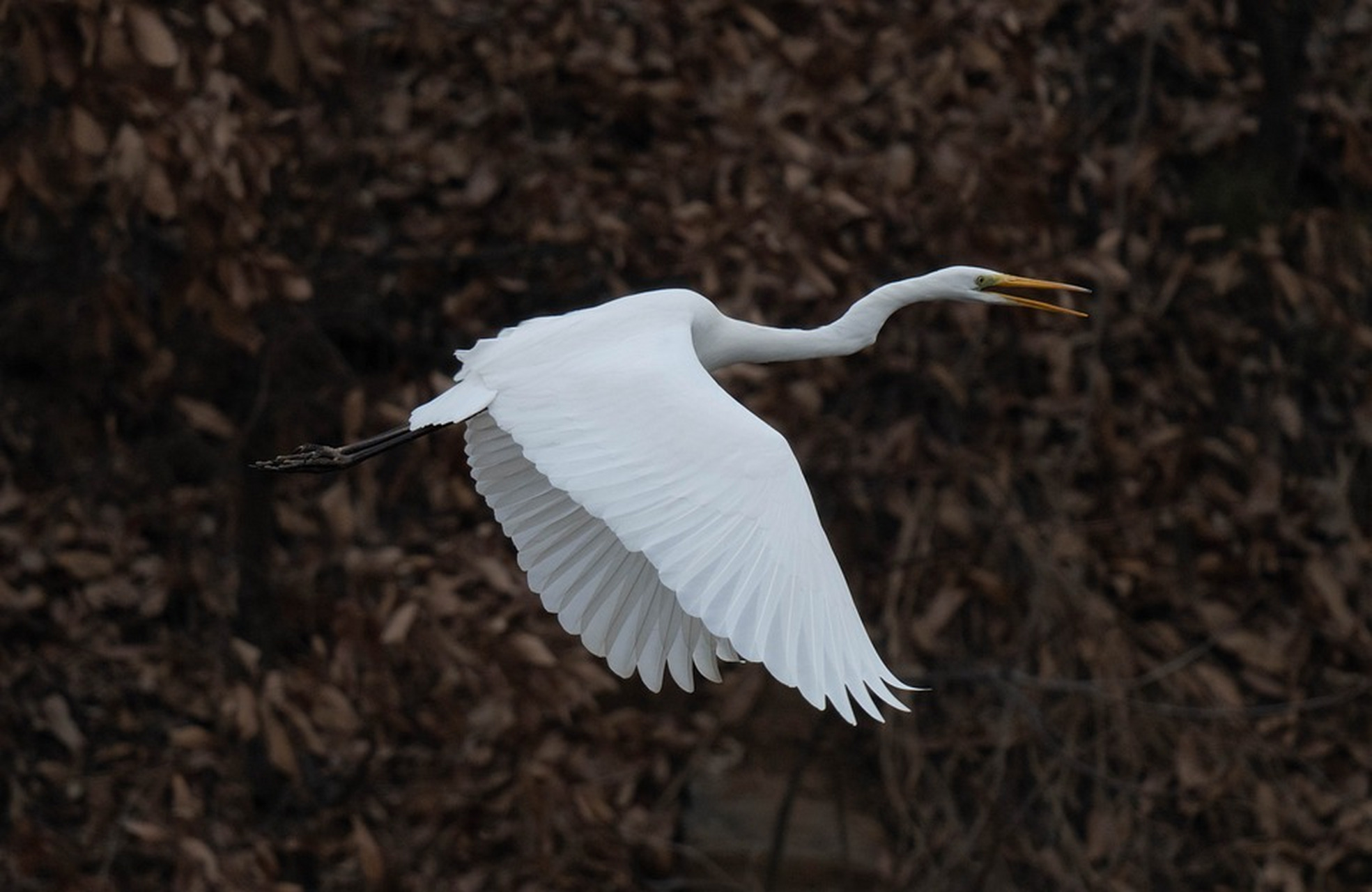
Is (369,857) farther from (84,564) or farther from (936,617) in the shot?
(936,617)

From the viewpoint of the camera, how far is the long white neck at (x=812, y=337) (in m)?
4.66

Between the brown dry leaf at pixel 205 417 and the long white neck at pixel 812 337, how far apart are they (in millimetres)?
2039

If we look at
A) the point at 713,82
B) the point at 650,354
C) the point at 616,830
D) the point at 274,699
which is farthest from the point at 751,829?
the point at 650,354

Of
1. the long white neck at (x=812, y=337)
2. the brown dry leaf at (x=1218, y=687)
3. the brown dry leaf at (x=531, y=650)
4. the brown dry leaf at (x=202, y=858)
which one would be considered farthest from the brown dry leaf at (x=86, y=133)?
the brown dry leaf at (x=1218, y=687)

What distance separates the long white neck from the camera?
15.3 ft

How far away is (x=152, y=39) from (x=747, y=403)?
176 centimetres

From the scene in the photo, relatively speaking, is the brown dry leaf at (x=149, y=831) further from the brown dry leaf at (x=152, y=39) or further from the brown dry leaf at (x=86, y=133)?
the brown dry leaf at (x=152, y=39)

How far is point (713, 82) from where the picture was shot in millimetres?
6805

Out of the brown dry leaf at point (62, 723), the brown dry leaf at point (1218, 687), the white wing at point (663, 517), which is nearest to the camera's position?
the white wing at point (663, 517)

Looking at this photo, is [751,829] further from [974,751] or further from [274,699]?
[274,699]

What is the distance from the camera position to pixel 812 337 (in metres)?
4.68

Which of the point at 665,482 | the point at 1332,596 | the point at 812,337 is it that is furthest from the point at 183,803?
the point at 1332,596

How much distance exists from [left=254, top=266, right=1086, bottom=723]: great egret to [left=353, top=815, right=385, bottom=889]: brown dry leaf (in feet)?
5.20

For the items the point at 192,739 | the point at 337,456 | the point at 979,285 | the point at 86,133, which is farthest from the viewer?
the point at 192,739
